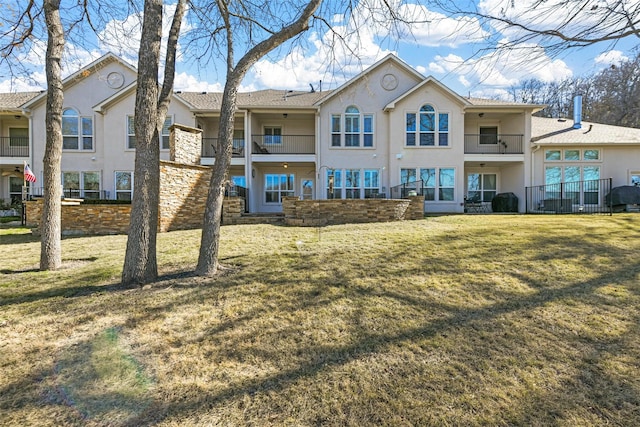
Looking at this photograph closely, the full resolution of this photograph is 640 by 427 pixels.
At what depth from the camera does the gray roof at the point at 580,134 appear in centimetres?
1652

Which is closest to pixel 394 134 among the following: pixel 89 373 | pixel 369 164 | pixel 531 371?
pixel 369 164

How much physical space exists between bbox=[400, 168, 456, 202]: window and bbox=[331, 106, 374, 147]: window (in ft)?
8.30

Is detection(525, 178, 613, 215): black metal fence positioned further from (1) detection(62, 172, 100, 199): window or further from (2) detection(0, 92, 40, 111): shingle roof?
(2) detection(0, 92, 40, 111): shingle roof

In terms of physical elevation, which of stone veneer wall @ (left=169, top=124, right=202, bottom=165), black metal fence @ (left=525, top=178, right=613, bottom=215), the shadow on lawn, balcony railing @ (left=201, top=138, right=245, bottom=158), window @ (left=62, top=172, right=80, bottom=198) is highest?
balcony railing @ (left=201, top=138, right=245, bottom=158)

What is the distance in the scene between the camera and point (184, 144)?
11922mm

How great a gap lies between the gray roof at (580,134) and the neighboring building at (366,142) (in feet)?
0.34

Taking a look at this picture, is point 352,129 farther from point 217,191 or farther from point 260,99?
point 217,191

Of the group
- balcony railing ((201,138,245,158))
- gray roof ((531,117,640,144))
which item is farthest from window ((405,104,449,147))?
balcony railing ((201,138,245,158))

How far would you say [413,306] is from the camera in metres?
4.24

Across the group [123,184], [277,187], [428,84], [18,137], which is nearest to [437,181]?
[428,84]

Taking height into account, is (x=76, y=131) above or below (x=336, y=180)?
above

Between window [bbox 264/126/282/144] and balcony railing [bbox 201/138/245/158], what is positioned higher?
window [bbox 264/126/282/144]

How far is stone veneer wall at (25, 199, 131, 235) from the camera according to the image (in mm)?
11188

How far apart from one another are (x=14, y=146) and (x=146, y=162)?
64.7ft
